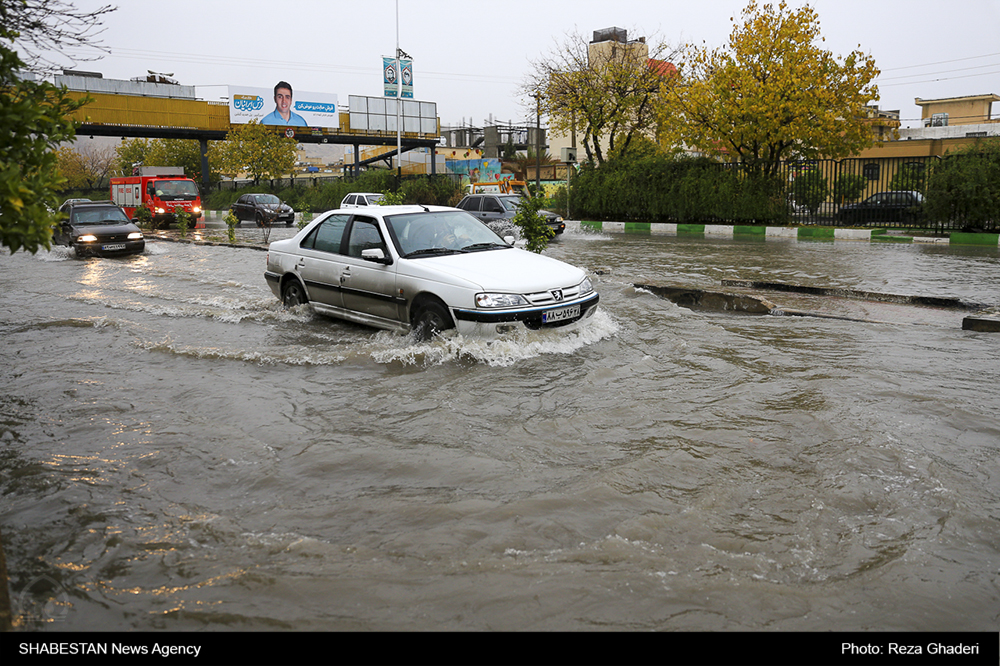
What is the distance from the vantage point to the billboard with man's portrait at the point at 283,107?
4962cm

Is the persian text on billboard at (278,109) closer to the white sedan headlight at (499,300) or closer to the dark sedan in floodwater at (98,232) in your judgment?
the dark sedan in floodwater at (98,232)

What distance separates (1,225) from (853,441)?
4.97 metres

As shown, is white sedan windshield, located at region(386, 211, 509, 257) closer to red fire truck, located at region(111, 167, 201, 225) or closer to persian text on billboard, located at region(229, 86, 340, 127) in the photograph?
red fire truck, located at region(111, 167, 201, 225)

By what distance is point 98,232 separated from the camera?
19.0 metres

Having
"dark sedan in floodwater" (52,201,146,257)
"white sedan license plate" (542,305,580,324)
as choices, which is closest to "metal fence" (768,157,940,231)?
"white sedan license plate" (542,305,580,324)

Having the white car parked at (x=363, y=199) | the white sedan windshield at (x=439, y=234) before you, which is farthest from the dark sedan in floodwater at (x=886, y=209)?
the white sedan windshield at (x=439, y=234)

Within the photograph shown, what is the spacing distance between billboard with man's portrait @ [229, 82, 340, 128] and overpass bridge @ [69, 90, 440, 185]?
1.88 ft

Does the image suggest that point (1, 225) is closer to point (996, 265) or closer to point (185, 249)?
point (996, 265)

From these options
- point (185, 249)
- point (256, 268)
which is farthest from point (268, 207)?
point (256, 268)

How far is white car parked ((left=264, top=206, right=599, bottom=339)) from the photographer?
268 inches

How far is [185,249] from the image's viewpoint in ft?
71.1

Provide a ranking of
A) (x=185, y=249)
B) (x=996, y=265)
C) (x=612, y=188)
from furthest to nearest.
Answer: (x=612, y=188)
(x=185, y=249)
(x=996, y=265)

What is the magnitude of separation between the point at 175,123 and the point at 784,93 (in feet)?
128
